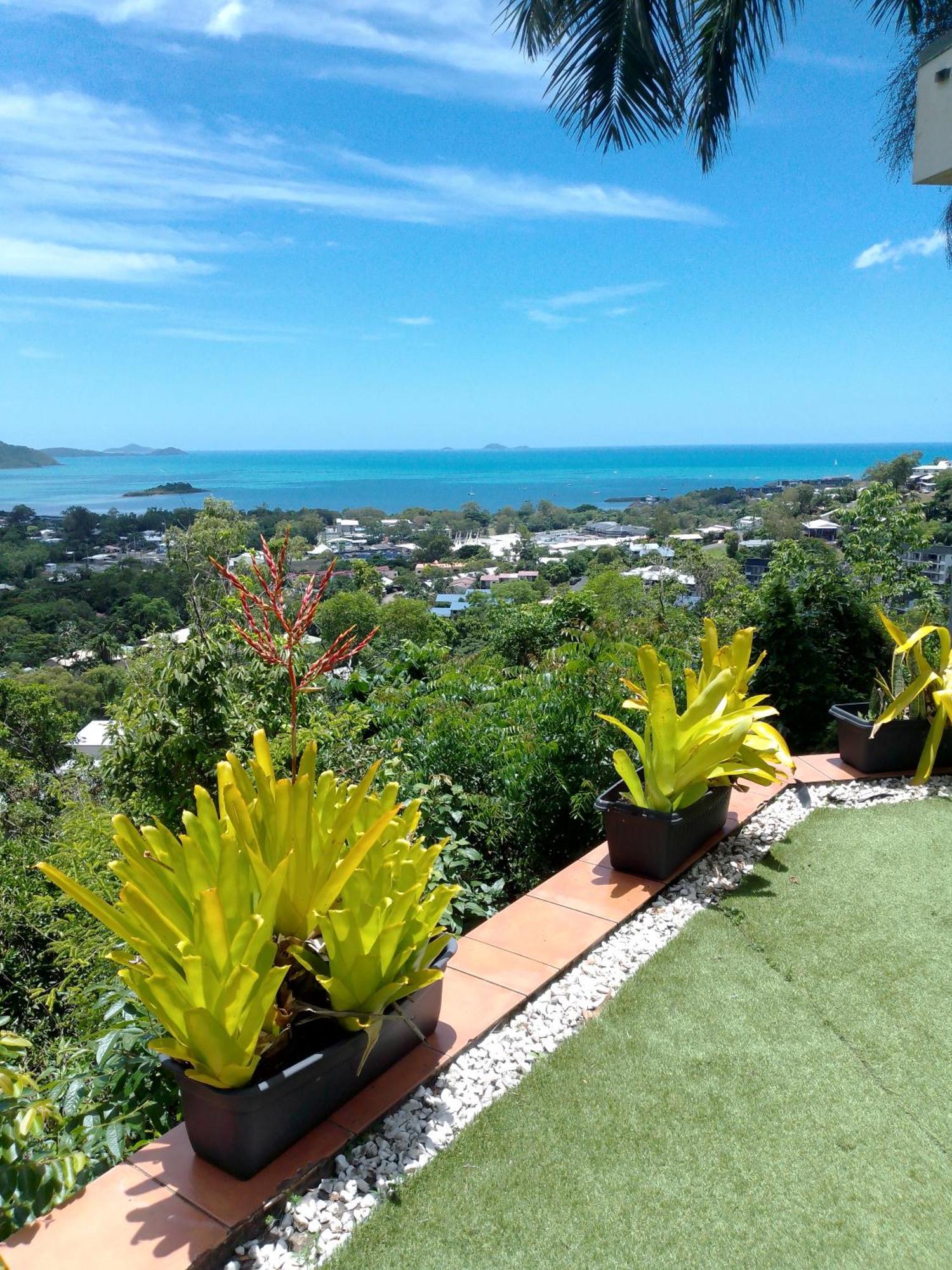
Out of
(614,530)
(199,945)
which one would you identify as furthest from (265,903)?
(614,530)

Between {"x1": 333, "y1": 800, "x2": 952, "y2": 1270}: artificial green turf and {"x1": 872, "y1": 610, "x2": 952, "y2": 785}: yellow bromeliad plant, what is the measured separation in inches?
54.4

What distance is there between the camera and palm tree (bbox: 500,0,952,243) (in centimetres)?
505

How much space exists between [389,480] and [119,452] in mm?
84348

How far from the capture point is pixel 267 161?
48.4ft

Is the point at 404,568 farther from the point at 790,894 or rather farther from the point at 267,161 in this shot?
the point at 790,894

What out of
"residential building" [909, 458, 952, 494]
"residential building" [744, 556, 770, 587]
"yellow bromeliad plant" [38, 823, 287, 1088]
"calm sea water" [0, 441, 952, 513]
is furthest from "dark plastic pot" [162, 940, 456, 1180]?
"calm sea water" [0, 441, 952, 513]

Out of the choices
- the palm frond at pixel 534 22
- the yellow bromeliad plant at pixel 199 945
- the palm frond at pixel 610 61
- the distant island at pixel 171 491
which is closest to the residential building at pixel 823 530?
the palm frond at pixel 610 61

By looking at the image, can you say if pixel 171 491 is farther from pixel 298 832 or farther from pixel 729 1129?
pixel 729 1129

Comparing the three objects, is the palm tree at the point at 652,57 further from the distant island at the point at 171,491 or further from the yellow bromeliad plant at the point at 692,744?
the distant island at the point at 171,491

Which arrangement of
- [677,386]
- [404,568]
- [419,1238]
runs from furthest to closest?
[677,386]
[404,568]
[419,1238]

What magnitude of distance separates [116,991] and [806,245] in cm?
2131

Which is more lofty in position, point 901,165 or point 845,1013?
point 901,165

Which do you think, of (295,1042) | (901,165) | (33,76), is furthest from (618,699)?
(33,76)

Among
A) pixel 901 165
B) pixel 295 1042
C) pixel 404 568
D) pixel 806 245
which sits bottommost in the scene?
pixel 404 568
